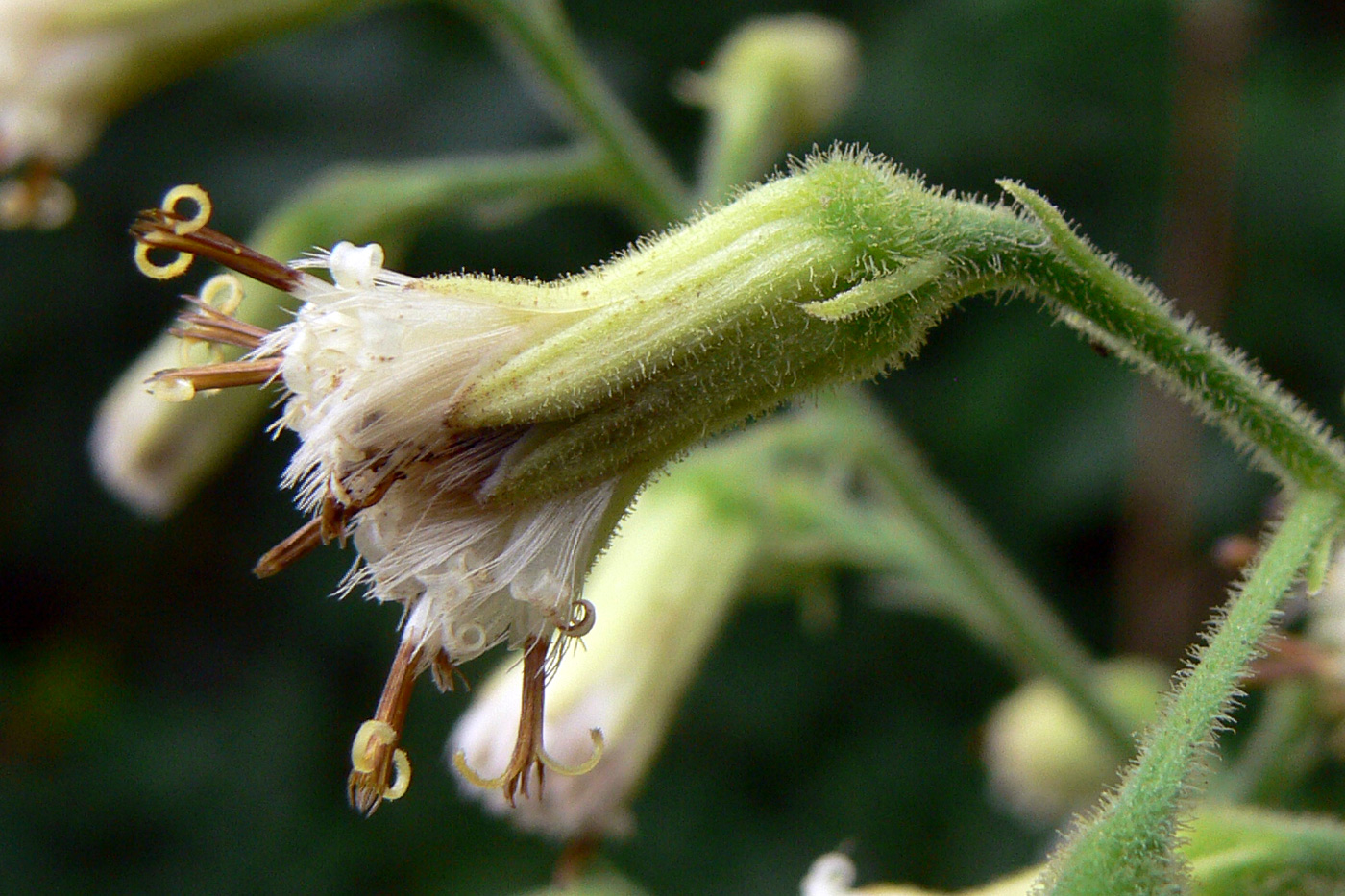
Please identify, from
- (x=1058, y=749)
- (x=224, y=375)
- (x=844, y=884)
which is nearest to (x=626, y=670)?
(x=844, y=884)

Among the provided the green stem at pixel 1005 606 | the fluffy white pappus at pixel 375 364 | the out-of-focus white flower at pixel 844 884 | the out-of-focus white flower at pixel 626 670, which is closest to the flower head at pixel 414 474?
the fluffy white pappus at pixel 375 364

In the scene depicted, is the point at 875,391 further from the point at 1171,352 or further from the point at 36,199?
the point at 1171,352

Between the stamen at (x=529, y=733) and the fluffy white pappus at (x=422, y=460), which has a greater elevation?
the fluffy white pappus at (x=422, y=460)

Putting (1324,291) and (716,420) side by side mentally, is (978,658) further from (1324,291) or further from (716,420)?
(716,420)

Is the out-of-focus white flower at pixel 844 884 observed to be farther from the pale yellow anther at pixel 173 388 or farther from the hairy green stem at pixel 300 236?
the hairy green stem at pixel 300 236

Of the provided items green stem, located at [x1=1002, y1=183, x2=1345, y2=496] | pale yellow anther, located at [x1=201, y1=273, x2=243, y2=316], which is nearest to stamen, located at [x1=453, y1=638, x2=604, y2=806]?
pale yellow anther, located at [x1=201, y1=273, x2=243, y2=316]

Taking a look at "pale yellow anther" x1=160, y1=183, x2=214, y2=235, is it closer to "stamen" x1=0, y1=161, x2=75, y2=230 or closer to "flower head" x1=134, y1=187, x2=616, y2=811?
"flower head" x1=134, y1=187, x2=616, y2=811

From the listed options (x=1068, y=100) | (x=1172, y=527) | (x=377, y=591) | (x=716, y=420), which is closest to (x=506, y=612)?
(x=377, y=591)
